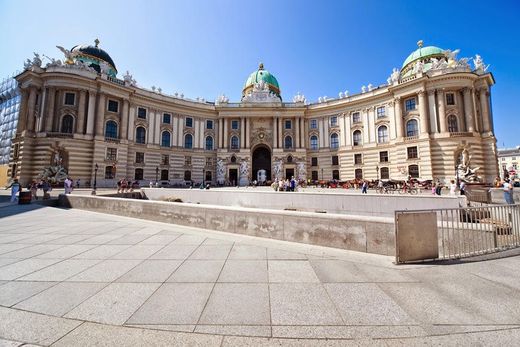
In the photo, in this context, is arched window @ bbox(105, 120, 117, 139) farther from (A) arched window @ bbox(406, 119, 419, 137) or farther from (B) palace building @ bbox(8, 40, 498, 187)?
(A) arched window @ bbox(406, 119, 419, 137)

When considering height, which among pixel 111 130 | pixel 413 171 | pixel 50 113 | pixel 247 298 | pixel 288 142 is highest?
pixel 50 113

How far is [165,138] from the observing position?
38844mm

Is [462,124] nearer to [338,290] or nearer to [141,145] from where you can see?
[338,290]

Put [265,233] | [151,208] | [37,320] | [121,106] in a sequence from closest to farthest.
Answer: [37,320] → [265,233] → [151,208] → [121,106]

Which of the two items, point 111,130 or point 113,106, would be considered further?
point 113,106

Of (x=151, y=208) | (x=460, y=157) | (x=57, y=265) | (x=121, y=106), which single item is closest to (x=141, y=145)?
(x=121, y=106)

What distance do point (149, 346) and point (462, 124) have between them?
4227 cm

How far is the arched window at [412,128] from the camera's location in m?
31.8

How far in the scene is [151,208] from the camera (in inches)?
360

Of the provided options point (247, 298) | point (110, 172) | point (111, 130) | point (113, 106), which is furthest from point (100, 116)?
point (247, 298)

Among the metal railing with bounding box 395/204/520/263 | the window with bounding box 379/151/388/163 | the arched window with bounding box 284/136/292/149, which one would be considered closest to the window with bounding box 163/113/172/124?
the arched window with bounding box 284/136/292/149

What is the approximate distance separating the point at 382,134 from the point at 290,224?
36980 mm

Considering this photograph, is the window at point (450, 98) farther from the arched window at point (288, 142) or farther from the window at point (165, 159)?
the window at point (165, 159)

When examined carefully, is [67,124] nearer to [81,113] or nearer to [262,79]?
[81,113]
